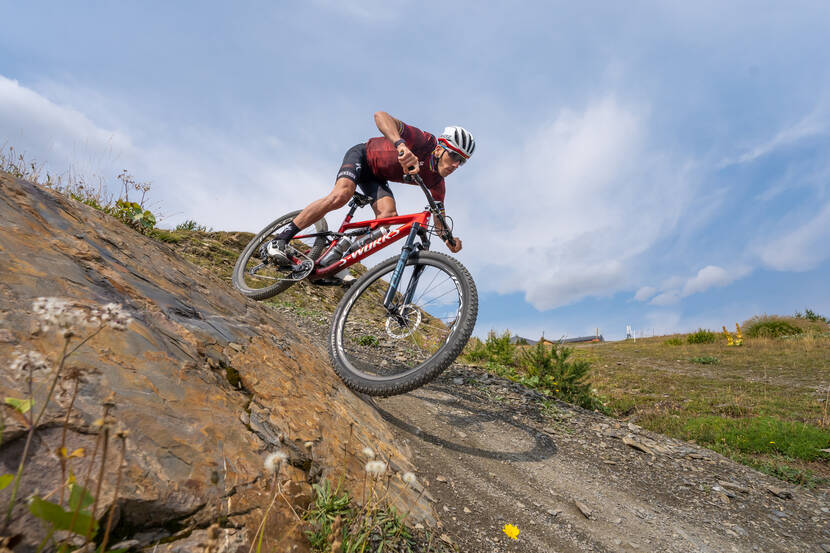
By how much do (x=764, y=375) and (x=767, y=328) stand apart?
16.6 meters

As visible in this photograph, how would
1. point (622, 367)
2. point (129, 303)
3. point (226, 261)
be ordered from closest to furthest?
point (129, 303)
point (226, 261)
point (622, 367)

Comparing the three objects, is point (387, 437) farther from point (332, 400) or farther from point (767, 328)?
point (767, 328)

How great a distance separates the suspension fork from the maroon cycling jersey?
98cm

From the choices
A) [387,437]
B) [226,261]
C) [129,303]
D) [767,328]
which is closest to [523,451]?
[387,437]

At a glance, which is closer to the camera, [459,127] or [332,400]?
[332,400]

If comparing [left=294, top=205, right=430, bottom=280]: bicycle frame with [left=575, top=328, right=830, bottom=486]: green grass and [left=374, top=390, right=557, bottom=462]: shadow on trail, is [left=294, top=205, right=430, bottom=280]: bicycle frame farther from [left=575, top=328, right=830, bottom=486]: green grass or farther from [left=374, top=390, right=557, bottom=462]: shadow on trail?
[left=575, top=328, right=830, bottom=486]: green grass

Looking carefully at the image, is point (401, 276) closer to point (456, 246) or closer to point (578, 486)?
point (456, 246)

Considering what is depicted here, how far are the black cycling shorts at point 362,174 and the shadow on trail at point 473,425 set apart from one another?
10.1ft

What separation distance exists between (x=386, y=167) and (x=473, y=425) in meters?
3.65

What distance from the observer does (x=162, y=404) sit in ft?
5.93

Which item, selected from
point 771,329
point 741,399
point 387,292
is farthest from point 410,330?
point 771,329

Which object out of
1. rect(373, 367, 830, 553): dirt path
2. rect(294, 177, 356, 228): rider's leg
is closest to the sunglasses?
rect(294, 177, 356, 228): rider's leg

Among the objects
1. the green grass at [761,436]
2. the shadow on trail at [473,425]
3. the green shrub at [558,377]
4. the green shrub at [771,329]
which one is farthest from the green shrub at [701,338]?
the shadow on trail at [473,425]

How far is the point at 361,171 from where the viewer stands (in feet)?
19.4
